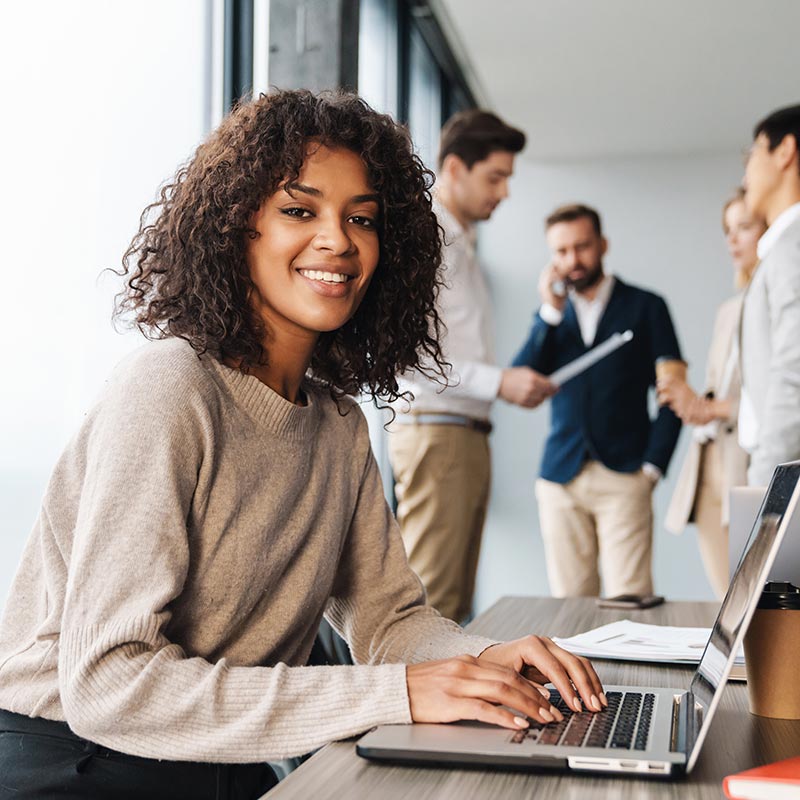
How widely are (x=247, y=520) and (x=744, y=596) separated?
530 millimetres

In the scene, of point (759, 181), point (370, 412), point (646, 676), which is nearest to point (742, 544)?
point (646, 676)

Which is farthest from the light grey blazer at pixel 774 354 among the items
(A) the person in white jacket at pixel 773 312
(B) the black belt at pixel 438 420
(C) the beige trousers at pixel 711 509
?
(C) the beige trousers at pixel 711 509

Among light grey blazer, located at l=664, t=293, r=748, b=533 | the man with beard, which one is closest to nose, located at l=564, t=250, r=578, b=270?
the man with beard

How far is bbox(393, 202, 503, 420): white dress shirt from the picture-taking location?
118 inches

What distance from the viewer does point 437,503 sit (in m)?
2.98

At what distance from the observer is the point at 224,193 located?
4.24ft

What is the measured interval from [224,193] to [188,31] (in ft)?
4.57

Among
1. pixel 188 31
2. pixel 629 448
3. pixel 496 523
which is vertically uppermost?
pixel 188 31

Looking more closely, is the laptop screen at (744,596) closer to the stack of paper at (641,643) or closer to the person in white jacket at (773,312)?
the stack of paper at (641,643)

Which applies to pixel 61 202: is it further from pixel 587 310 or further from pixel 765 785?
pixel 587 310

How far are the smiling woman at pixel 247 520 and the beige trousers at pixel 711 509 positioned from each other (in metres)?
2.04

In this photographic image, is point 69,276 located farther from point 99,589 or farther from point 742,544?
point 742,544

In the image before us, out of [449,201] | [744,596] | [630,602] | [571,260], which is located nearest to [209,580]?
[744,596]

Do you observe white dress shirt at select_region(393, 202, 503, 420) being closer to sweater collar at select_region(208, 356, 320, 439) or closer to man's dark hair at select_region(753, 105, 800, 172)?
man's dark hair at select_region(753, 105, 800, 172)
